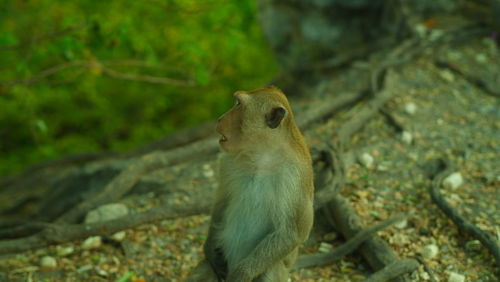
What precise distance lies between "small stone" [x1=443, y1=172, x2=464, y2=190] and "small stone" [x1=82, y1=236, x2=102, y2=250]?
283 centimetres

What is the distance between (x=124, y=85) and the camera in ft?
37.2

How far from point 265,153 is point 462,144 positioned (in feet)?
10.2

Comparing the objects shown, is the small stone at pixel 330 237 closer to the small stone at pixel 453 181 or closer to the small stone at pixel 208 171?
the small stone at pixel 453 181

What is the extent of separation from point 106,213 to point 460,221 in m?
2.80

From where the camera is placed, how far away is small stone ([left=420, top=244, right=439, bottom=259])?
420 centimetres

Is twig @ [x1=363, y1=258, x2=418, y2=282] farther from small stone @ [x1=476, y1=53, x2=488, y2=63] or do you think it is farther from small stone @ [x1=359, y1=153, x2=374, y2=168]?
small stone @ [x1=476, y1=53, x2=488, y2=63]

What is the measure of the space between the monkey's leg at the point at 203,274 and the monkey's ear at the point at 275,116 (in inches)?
41.0

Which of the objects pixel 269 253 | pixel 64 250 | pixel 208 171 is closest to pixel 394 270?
pixel 269 253

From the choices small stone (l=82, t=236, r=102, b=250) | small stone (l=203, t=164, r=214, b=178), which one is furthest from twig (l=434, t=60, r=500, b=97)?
small stone (l=82, t=236, r=102, b=250)

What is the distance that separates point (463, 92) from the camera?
6898 millimetres

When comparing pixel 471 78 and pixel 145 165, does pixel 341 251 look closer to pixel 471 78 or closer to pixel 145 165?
pixel 145 165

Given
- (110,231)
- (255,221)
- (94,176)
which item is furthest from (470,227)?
(94,176)

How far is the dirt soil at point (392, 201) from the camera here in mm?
4328

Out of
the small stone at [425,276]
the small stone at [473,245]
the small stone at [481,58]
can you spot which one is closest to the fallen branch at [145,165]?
the small stone at [481,58]
